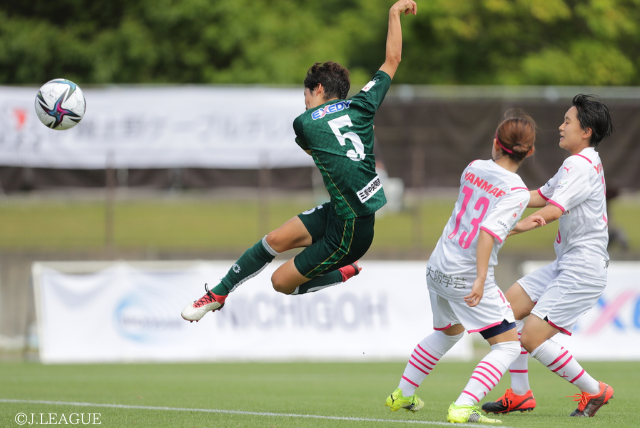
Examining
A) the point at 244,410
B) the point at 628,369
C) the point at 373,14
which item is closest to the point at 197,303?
the point at 244,410

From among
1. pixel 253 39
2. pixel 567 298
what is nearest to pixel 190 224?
pixel 253 39

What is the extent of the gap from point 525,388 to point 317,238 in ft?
6.55

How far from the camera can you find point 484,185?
538cm

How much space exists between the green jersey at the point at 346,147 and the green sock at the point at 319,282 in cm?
63

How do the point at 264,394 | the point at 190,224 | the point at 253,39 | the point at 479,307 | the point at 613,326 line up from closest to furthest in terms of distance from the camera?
the point at 479,307
the point at 264,394
the point at 613,326
the point at 190,224
the point at 253,39

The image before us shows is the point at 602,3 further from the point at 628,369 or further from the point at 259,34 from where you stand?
the point at 628,369

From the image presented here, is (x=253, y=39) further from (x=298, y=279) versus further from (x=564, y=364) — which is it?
(x=564, y=364)

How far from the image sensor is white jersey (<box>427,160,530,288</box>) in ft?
17.2

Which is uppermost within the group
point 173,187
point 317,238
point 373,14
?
point 373,14

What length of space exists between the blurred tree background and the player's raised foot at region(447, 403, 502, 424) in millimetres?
18326

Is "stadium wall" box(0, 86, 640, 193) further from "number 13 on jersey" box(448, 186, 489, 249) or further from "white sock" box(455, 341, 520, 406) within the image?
"white sock" box(455, 341, 520, 406)

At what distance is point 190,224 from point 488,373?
16247mm

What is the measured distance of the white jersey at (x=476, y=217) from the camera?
5.25m

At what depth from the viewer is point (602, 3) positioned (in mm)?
22000
